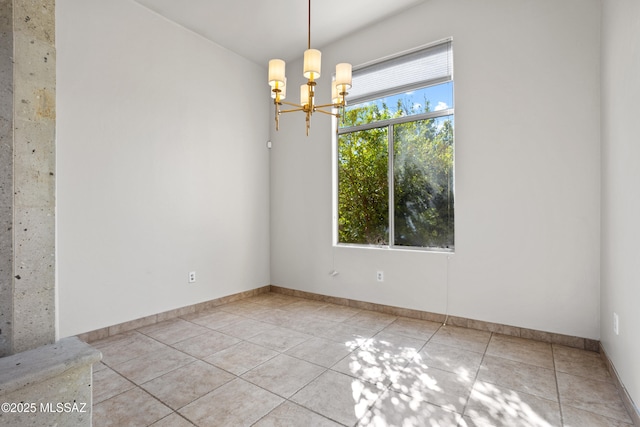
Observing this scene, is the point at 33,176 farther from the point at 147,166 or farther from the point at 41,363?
the point at 147,166

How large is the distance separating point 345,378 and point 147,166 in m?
2.86

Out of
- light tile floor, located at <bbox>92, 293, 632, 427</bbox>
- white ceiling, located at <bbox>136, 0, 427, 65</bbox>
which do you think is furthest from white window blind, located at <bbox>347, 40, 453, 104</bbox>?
light tile floor, located at <bbox>92, 293, 632, 427</bbox>

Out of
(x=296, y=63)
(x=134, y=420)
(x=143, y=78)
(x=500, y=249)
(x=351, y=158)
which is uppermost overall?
(x=296, y=63)

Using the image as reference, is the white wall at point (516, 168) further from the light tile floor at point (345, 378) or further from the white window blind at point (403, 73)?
the light tile floor at point (345, 378)

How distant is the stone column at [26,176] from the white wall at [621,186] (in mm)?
2742

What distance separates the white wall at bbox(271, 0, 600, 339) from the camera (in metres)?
2.73

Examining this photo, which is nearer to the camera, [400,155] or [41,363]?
[41,363]

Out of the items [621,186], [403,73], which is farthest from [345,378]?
[403,73]

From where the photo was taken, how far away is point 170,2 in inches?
131

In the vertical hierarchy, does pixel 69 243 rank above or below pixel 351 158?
below

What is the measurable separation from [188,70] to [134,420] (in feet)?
11.6

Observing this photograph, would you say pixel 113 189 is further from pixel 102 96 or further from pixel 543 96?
pixel 543 96

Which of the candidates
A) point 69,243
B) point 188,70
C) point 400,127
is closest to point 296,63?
point 188,70

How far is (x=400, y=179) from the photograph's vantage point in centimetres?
383
